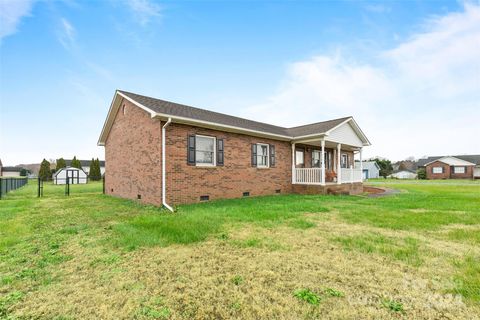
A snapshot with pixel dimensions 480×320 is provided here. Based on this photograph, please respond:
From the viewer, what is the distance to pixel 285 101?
786 inches

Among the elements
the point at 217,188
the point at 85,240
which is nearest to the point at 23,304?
the point at 85,240

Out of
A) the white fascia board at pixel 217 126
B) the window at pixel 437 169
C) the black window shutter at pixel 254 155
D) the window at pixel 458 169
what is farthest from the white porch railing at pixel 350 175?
the window at pixel 458 169

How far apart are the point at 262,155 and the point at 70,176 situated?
30123 millimetres

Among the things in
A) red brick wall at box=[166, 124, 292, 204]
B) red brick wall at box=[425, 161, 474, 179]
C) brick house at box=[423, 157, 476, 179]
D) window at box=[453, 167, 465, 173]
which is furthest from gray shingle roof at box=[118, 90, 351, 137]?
window at box=[453, 167, 465, 173]

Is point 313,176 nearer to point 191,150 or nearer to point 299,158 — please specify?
point 299,158

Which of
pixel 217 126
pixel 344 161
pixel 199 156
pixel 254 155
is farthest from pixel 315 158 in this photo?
pixel 199 156

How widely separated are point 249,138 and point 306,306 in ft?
32.6

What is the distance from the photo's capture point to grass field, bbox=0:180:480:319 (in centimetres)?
232

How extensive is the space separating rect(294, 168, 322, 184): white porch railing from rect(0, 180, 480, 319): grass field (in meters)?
7.53

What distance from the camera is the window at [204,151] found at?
1009 cm

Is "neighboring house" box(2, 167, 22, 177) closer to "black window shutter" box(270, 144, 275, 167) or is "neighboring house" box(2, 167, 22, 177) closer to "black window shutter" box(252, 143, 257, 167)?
"black window shutter" box(252, 143, 257, 167)

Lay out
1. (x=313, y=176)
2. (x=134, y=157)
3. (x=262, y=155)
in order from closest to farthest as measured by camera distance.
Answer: (x=134, y=157) → (x=262, y=155) → (x=313, y=176)

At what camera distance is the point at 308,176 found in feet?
45.3

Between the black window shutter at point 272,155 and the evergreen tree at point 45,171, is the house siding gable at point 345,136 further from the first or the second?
the evergreen tree at point 45,171
